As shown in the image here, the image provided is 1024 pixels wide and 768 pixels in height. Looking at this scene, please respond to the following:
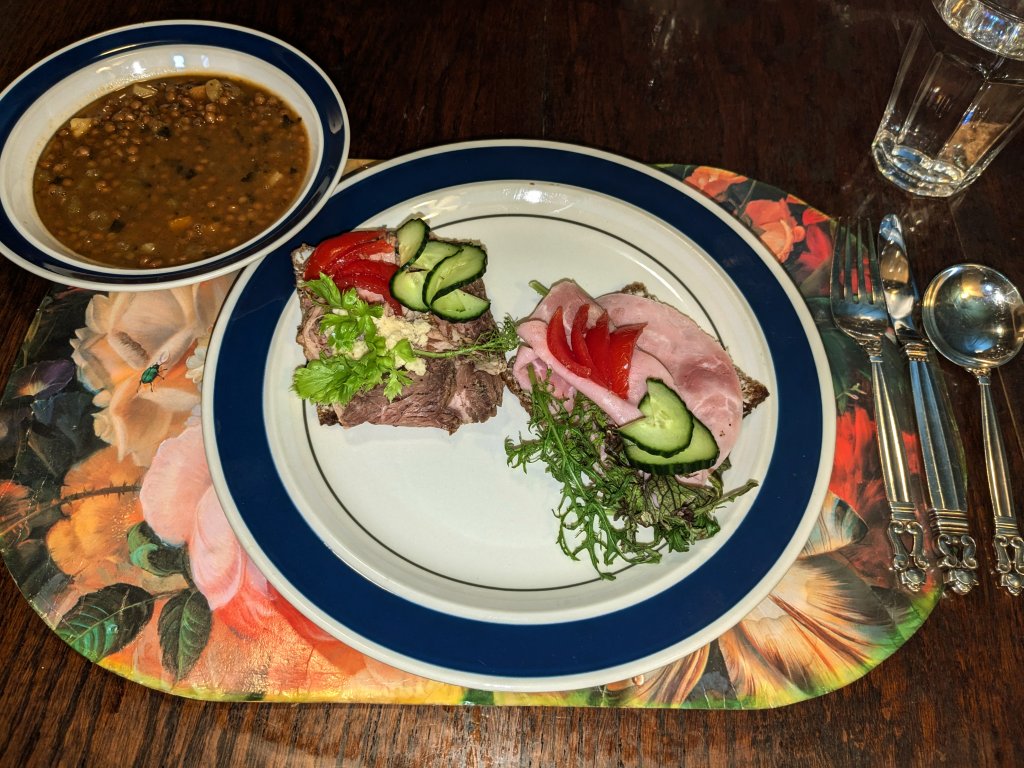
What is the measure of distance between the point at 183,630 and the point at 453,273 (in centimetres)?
165

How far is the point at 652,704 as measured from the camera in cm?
240

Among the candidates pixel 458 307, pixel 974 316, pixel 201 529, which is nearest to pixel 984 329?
pixel 974 316

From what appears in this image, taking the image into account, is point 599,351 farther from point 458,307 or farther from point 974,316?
point 974,316

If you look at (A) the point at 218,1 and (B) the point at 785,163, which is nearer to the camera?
(B) the point at 785,163

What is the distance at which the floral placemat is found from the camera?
2400mm

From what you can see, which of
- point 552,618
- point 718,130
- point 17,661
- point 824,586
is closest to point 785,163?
point 718,130

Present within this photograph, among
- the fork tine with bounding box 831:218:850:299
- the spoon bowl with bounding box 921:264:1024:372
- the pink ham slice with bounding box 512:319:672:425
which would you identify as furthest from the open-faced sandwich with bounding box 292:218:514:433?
the spoon bowl with bounding box 921:264:1024:372

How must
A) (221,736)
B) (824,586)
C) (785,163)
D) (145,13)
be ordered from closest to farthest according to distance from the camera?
(221,736) < (824,586) < (785,163) < (145,13)

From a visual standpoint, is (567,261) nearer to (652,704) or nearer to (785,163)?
(785,163)

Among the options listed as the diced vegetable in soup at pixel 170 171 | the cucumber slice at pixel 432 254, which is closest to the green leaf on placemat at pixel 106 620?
the diced vegetable in soup at pixel 170 171

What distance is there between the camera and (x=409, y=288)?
2.73 meters

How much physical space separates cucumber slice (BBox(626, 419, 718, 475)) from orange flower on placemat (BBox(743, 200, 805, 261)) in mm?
1150

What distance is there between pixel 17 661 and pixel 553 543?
1962 mm

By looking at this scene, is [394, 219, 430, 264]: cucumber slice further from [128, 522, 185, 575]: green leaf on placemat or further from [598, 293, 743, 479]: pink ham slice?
[128, 522, 185, 575]: green leaf on placemat
